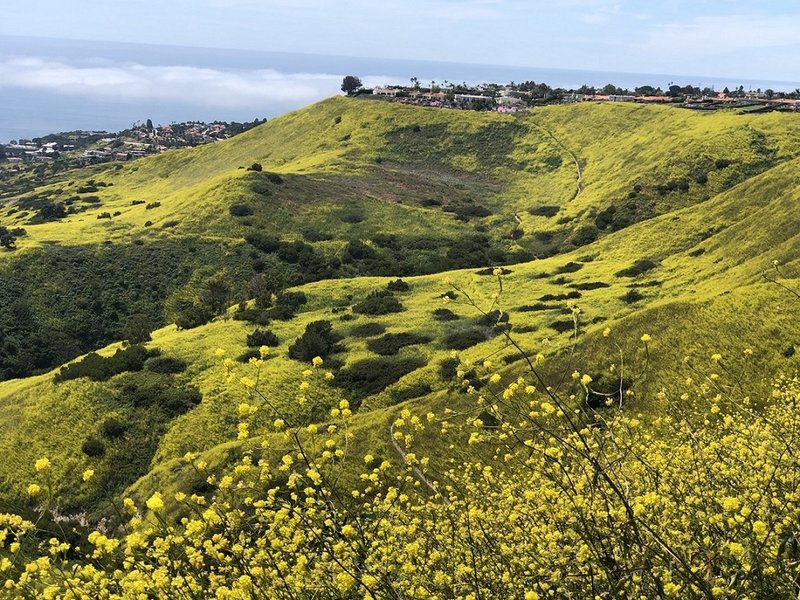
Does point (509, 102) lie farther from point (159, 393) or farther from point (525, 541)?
point (525, 541)

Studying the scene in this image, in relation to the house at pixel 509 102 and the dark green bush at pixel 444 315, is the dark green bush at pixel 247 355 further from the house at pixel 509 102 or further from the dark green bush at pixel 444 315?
the house at pixel 509 102

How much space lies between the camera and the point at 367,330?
156 feet

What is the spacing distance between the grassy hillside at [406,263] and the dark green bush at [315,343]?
931 millimetres

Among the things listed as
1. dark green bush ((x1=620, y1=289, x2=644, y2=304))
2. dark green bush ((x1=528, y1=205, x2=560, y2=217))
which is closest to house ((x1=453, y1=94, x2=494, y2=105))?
dark green bush ((x1=528, y1=205, x2=560, y2=217))

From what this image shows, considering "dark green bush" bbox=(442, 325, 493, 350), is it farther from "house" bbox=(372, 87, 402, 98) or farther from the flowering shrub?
"house" bbox=(372, 87, 402, 98)

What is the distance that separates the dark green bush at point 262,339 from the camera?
4497 centimetres

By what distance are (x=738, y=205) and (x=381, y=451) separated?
54128 mm

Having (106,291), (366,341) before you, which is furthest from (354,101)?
(366,341)

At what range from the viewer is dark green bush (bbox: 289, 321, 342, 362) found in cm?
4197

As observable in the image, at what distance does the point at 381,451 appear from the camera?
28.2 meters

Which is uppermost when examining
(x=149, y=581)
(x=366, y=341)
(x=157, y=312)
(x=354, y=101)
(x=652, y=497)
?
(x=354, y=101)

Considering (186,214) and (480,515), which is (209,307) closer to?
(186,214)

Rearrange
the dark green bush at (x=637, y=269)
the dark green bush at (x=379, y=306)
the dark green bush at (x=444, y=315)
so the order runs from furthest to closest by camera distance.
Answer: the dark green bush at (x=637, y=269) → the dark green bush at (x=379, y=306) → the dark green bush at (x=444, y=315)

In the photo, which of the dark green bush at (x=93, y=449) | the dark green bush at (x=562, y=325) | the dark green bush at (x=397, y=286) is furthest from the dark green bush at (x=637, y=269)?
the dark green bush at (x=93, y=449)
